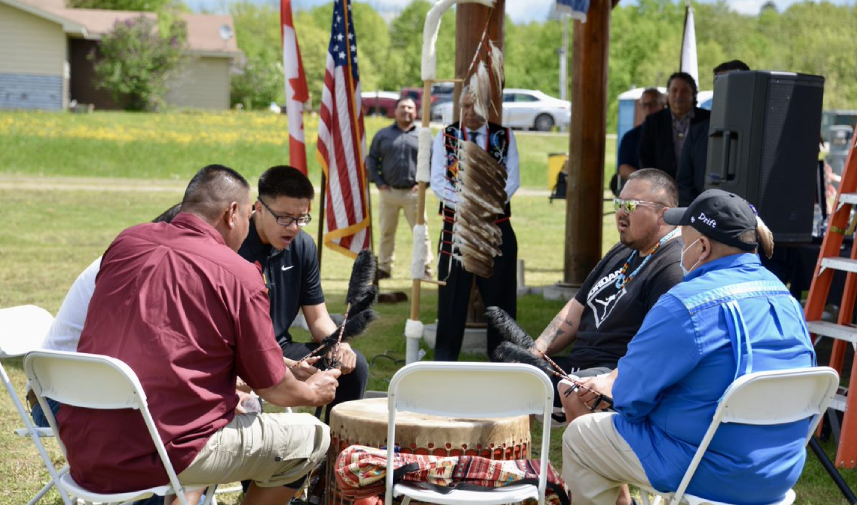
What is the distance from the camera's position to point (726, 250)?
304 centimetres

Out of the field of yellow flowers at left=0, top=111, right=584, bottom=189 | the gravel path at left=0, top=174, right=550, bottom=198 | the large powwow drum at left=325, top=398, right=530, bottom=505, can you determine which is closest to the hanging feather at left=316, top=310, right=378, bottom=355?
the large powwow drum at left=325, top=398, right=530, bottom=505

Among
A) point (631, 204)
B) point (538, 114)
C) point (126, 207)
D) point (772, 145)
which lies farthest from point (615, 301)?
point (538, 114)

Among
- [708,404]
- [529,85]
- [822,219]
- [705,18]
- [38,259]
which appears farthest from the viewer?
[705,18]

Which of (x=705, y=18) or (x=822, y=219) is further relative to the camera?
(x=705, y=18)

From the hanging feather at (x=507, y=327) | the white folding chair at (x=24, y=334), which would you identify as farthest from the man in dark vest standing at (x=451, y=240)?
the white folding chair at (x=24, y=334)

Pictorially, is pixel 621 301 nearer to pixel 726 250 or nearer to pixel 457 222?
pixel 726 250

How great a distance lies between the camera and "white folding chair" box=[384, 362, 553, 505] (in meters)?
2.84

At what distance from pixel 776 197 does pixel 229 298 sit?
137 inches

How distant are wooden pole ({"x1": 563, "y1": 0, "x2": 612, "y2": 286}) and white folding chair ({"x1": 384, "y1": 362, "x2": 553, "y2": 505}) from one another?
5933 mm

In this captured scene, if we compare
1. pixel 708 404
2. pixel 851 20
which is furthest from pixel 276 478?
pixel 851 20

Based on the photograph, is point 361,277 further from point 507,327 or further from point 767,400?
point 767,400

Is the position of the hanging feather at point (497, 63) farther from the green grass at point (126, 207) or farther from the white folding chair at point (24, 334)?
the white folding chair at point (24, 334)

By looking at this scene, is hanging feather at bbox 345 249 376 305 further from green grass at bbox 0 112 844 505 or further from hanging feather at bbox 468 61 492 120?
hanging feather at bbox 468 61 492 120

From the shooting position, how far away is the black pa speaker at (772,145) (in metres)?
5.26
